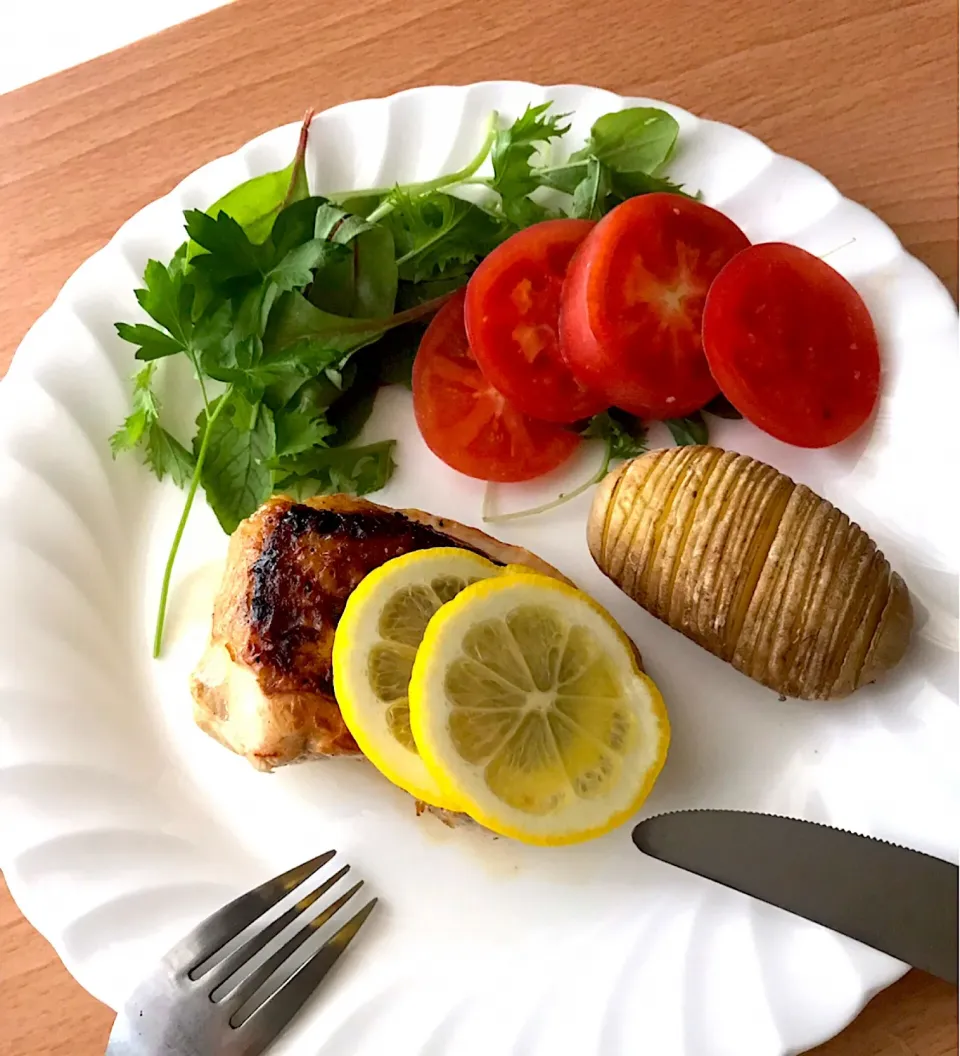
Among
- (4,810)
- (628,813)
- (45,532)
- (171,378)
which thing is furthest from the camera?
(171,378)

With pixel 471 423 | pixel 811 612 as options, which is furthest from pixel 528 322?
pixel 811 612

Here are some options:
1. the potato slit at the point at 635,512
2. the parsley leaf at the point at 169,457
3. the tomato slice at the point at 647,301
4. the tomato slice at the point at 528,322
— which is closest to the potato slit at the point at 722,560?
the potato slit at the point at 635,512

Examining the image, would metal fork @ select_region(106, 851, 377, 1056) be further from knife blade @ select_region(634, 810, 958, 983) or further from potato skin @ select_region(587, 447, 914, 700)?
potato skin @ select_region(587, 447, 914, 700)

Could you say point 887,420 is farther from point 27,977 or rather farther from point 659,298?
point 27,977

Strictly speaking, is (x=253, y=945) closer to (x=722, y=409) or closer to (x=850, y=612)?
(x=850, y=612)

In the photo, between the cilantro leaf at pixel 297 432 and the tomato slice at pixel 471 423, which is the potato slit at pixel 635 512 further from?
the cilantro leaf at pixel 297 432

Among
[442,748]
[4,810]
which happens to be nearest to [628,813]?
[442,748]

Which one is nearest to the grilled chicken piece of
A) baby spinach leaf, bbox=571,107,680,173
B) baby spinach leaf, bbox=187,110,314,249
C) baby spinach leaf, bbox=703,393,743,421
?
baby spinach leaf, bbox=703,393,743,421
